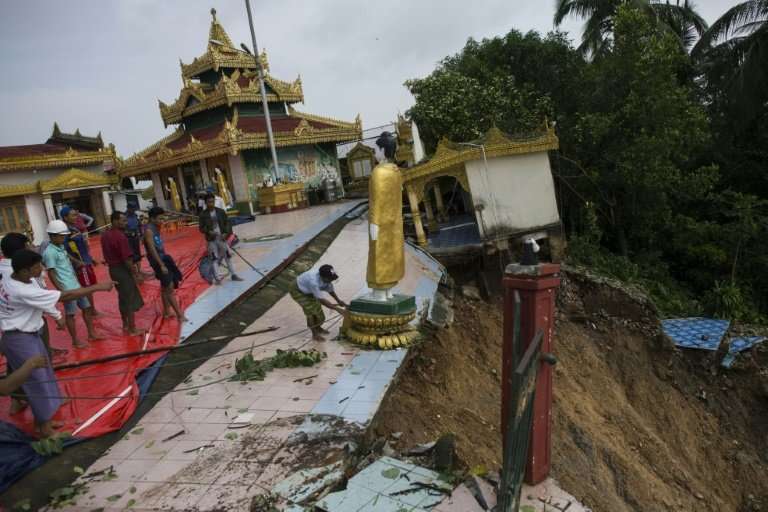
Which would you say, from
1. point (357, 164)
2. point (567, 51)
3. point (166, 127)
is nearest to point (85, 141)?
point (166, 127)

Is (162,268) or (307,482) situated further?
(162,268)

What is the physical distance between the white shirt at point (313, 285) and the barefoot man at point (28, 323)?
2.69 metres

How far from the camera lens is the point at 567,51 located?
1795 centimetres

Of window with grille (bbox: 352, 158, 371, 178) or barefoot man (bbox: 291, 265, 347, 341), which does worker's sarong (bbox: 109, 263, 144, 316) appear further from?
window with grille (bbox: 352, 158, 371, 178)

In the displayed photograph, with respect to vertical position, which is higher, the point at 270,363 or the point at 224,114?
the point at 224,114

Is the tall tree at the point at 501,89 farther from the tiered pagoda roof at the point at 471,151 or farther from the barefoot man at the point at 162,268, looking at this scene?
the barefoot man at the point at 162,268

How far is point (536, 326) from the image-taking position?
329 centimetres

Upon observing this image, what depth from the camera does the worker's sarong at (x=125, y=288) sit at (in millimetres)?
6309

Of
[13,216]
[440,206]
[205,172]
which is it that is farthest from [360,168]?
[13,216]

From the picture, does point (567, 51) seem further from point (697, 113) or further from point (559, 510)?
point (559, 510)

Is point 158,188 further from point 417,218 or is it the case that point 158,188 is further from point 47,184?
point 417,218

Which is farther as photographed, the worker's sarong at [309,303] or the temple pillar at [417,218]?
the temple pillar at [417,218]

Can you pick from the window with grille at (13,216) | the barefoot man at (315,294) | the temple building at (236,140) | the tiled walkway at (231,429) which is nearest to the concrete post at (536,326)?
the tiled walkway at (231,429)

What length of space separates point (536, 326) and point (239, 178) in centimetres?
1774
